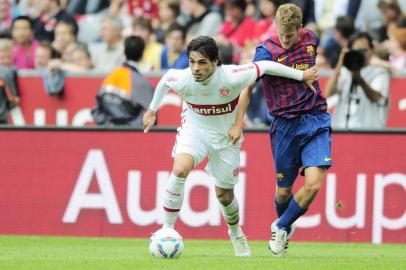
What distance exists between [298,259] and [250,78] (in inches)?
70.8

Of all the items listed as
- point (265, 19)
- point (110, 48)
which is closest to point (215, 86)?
point (265, 19)

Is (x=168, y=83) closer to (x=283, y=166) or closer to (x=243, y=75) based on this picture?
(x=243, y=75)

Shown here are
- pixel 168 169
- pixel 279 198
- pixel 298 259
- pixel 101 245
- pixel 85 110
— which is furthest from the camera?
pixel 85 110

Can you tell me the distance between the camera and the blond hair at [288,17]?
1177 cm

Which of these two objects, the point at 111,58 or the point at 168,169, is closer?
the point at 168,169

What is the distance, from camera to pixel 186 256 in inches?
477

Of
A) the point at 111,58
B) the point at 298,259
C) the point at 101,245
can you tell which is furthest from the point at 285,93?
the point at 111,58

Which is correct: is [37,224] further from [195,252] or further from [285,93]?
[285,93]

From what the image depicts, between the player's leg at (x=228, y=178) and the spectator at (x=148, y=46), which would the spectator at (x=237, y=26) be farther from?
the player's leg at (x=228, y=178)

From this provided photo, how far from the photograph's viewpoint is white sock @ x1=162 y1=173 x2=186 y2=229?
11.7 metres

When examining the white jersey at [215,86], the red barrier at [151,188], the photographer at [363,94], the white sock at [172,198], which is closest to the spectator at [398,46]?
the photographer at [363,94]

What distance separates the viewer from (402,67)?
59.1 ft

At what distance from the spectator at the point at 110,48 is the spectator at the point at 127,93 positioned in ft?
10.1

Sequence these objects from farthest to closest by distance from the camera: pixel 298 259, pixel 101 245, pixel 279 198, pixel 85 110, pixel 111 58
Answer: pixel 111 58 < pixel 85 110 < pixel 101 245 < pixel 279 198 < pixel 298 259
